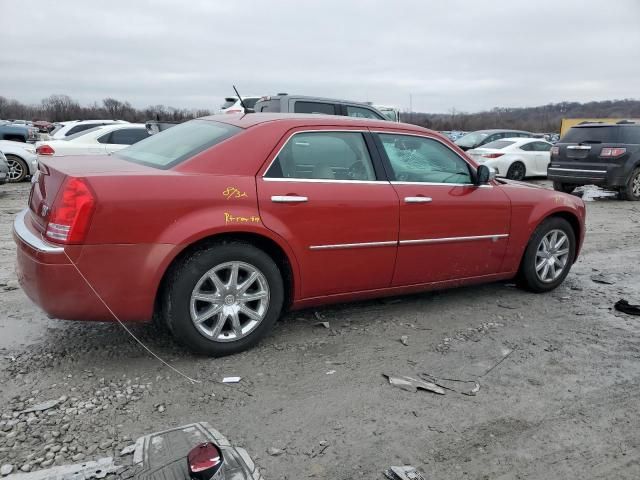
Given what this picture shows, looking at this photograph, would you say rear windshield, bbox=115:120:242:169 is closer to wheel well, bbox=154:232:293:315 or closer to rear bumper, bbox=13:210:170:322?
wheel well, bbox=154:232:293:315

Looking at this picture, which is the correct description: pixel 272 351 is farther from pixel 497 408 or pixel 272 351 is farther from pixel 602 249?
pixel 602 249

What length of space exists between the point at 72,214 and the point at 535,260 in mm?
4011

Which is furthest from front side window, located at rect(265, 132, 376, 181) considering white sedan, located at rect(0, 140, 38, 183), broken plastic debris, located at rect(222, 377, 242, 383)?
white sedan, located at rect(0, 140, 38, 183)

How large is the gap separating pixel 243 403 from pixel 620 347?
284cm

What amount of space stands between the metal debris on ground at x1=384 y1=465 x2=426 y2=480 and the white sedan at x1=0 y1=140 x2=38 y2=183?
1253cm

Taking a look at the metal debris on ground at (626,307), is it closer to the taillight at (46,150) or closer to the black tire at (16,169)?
the taillight at (46,150)

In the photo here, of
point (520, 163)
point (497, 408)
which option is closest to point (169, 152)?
point (497, 408)

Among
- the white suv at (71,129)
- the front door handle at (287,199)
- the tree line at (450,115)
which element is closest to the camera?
the front door handle at (287,199)

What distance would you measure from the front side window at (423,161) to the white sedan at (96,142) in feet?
27.4

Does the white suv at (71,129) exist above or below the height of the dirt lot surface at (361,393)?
above

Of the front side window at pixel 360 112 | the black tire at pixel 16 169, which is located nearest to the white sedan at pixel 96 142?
A: the black tire at pixel 16 169

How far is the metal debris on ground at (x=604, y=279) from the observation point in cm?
564

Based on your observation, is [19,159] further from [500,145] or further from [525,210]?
[500,145]

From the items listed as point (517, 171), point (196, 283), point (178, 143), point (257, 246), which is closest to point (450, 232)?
point (257, 246)
